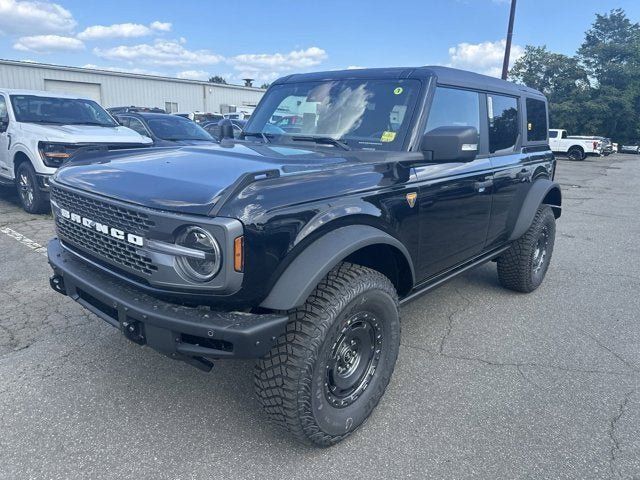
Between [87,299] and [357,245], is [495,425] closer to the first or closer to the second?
[357,245]

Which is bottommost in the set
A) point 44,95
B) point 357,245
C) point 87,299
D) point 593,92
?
point 87,299

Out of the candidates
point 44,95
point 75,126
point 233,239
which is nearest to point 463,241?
point 233,239

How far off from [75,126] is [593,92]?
1986 inches

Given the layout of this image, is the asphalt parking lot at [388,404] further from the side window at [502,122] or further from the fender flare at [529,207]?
the side window at [502,122]

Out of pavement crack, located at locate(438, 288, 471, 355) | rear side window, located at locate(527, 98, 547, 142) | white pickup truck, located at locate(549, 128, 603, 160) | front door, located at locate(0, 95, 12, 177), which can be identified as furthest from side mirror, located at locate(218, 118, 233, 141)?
white pickup truck, located at locate(549, 128, 603, 160)

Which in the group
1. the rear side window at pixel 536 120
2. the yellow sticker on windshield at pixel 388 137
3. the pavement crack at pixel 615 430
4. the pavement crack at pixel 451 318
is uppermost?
the rear side window at pixel 536 120

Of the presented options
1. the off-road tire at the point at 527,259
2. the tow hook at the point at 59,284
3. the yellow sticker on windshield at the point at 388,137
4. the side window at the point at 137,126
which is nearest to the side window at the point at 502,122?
the off-road tire at the point at 527,259

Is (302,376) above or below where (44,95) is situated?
below

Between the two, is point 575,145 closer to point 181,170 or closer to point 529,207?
point 529,207

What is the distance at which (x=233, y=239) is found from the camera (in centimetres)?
199

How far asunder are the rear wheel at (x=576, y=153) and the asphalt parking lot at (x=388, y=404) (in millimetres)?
30407

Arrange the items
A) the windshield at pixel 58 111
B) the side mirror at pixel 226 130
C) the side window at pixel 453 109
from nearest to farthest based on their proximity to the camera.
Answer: the side window at pixel 453 109 → the side mirror at pixel 226 130 → the windshield at pixel 58 111

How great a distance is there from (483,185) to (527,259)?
4.34 ft

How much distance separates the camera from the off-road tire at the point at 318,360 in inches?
87.7
